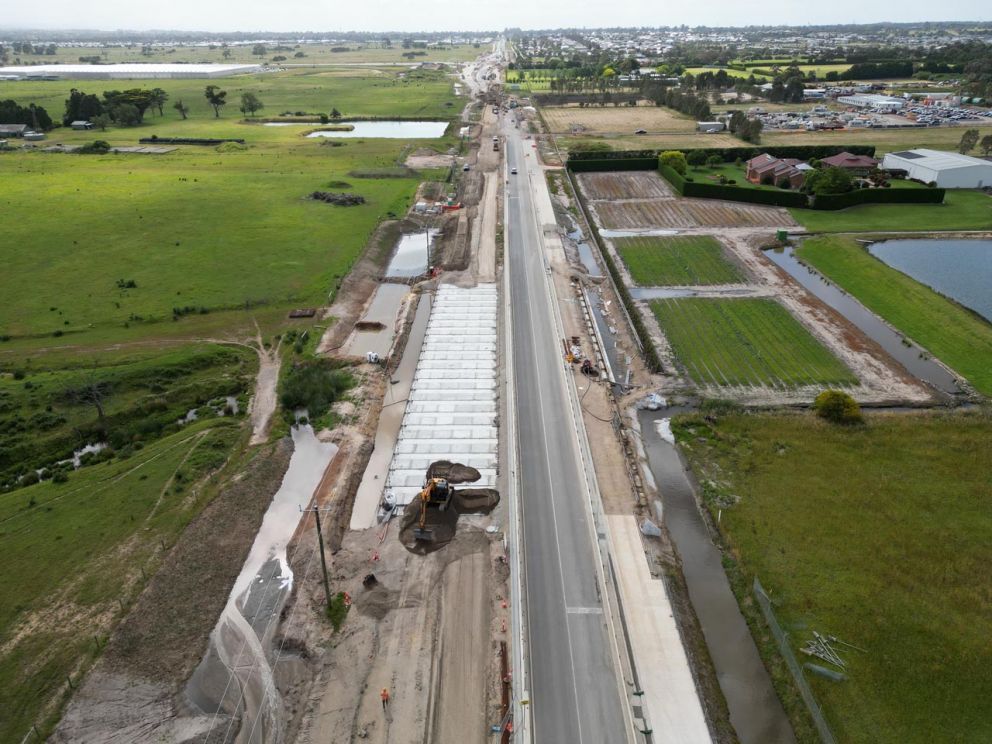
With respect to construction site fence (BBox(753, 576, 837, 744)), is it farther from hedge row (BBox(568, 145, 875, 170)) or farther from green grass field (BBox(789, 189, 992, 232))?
hedge row (BBox(568, 145, 875, 170))

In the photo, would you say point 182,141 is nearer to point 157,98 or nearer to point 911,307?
point 157,98

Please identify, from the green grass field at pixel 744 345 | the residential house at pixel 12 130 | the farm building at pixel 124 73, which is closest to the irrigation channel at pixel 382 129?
the residential house at pixel 12 130

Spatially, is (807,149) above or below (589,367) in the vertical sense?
above

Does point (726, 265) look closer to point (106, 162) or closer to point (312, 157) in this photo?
point (312, 157)

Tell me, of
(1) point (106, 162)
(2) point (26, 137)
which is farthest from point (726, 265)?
(2) point (26, 137)

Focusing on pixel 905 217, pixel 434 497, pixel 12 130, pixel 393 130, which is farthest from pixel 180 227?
pixel 905 217
